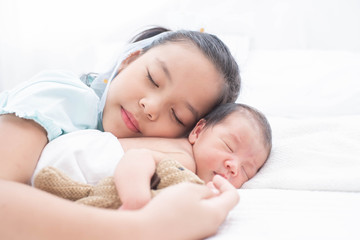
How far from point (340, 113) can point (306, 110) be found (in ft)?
0.47

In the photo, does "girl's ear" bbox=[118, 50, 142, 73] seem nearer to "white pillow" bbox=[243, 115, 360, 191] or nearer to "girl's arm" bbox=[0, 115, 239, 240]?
"white pillow" bbox=[243, 115, 360, 191]

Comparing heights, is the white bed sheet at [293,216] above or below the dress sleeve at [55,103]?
below

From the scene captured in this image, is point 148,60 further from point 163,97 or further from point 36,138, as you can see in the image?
point 36,138

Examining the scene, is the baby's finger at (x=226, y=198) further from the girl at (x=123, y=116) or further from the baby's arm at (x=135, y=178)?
the baby's arm at (x=135, y=178)

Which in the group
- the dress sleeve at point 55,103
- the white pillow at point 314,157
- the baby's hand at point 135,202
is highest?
the dress sleeve at point 55,103

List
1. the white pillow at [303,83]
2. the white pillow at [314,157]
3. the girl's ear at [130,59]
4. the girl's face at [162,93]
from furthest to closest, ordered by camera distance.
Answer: the white pillow at [303,83] < the girl's ear at [130,59] < the girl's face at [162,93] < the white pillow at [314,157]

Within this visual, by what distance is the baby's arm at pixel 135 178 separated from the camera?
680mm

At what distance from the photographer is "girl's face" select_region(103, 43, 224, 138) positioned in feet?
3.55

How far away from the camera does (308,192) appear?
924 millimetres

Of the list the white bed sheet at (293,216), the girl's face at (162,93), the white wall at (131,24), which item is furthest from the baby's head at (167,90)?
the white wall at (131,24)

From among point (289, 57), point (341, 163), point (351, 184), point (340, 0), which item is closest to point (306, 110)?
point (289, 57)

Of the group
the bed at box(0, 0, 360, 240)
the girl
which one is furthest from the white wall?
the girl

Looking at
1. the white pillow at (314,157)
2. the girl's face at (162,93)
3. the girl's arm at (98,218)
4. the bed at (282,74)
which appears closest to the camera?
the girl's arm at (98,218)

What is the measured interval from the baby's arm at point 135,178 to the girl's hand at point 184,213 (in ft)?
0.19
